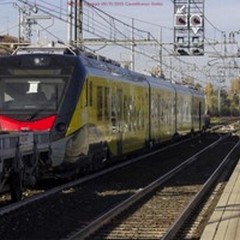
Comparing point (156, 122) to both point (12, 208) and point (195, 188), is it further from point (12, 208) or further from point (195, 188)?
point (12, 208)

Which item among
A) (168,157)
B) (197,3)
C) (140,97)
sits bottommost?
(168,157)

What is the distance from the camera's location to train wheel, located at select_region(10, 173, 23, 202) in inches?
549

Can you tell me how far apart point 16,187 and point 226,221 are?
461 cm

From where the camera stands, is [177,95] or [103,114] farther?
[177,95]

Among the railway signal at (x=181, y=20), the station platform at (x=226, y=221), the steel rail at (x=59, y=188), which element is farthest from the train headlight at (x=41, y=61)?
the railway signal at (x=181, y=20)

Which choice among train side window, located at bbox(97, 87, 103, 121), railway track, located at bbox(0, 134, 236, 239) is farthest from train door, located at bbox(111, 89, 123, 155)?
train side window, located at bbox(97, 87, 103, 121)

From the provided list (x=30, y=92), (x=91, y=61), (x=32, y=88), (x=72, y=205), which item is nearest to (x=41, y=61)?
(x=32, y=88)

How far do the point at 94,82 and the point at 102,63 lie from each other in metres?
2.16

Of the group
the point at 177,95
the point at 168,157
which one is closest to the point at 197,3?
the point at 177,95

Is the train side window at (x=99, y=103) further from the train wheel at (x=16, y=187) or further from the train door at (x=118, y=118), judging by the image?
the train wheel at (x=16, y=187)

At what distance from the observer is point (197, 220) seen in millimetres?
12750

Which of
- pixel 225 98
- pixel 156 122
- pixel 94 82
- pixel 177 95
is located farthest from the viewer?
pixel 225 98

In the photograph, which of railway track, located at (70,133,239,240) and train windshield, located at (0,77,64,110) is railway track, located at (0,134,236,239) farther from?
train windshield, located at (0,77,64,110)

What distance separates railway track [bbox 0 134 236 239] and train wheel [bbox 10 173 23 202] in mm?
284
